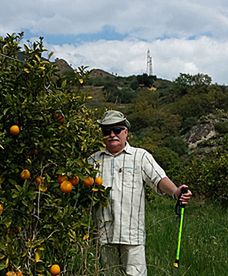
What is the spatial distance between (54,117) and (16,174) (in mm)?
423

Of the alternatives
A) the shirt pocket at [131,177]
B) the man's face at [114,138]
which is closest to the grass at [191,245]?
the shirt pocket at [131,177]

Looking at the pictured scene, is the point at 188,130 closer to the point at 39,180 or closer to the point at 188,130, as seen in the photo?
the point at 188,130

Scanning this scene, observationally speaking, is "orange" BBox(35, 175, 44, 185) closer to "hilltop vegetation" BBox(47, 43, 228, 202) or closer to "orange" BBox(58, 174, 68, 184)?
"orange" BBox(58, 174, 68, 184)

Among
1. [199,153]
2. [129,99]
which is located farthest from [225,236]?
[129,99]

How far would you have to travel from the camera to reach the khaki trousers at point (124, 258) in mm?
3889

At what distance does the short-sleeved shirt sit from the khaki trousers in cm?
7

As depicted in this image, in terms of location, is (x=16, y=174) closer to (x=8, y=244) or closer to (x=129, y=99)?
(x=8, y=244)

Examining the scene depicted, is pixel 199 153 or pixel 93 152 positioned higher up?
pixel 199 153

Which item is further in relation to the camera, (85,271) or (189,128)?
(189,128)

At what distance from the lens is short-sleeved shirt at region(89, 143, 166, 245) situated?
3.85m

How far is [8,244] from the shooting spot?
3150mm

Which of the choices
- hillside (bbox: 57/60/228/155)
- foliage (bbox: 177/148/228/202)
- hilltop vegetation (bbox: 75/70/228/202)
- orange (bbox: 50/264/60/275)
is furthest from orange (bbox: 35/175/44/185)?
hillside (bbox: 57/60/228/155)

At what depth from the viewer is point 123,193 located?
3861mm

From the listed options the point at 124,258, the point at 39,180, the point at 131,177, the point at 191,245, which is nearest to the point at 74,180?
the point at 39,180
